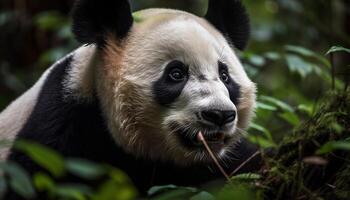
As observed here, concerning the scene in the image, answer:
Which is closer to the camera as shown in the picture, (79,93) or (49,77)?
(79,93)

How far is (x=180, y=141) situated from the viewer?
4410 millimetres

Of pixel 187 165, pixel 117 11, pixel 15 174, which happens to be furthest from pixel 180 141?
pixel 15 174

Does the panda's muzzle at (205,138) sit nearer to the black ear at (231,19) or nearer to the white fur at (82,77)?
the white fur at (82,77)

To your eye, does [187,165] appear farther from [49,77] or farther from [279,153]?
[49,77]

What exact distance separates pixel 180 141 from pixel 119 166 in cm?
61

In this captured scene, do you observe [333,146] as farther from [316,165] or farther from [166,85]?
[166,85]

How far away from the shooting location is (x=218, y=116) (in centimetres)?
401

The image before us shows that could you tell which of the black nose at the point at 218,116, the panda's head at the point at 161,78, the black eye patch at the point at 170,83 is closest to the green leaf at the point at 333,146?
the black nose at the point at 218,116

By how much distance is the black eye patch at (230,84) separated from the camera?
181 inches

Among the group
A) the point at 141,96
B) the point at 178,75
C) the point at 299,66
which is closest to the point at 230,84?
the point at 178,75

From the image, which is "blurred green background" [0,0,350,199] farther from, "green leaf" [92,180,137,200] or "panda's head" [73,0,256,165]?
"green leaf" [92,180,137,200]

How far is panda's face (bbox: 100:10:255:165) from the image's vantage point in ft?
14.3

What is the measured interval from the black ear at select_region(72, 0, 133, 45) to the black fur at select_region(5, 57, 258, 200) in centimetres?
44

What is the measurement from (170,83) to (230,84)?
0.52m
